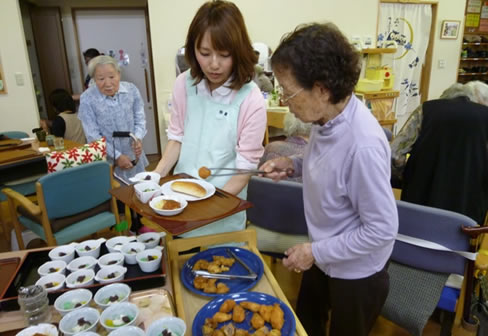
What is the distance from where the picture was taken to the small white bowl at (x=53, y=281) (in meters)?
0.94

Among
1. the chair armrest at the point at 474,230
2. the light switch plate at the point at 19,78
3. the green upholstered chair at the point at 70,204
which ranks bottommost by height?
the green upholstered chair at the point at 70,204

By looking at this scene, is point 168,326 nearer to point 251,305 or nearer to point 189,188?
point 251,305

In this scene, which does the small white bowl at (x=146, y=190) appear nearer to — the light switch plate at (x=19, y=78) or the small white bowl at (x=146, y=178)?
the small white bowl at (x=146, y=178)

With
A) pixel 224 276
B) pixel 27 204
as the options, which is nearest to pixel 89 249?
pixel 224 276

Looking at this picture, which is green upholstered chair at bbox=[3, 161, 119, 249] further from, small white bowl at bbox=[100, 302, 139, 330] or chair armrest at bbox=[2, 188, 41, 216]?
small white bowl at bbox=[100, 302, 139, 330]

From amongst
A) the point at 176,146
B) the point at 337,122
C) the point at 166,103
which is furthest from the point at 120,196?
the point at 166,103

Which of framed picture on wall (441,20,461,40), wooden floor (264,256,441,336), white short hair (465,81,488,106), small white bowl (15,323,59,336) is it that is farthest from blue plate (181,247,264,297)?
framed picture on wall (441,20,461,40)

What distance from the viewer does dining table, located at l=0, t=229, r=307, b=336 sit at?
2.80ft

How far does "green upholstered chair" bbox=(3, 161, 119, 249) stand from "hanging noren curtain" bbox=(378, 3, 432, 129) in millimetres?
4195

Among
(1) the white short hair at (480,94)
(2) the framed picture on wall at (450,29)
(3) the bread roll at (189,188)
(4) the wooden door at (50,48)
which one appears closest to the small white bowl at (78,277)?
(3) the bread roll at (189,188)

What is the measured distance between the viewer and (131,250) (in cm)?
109

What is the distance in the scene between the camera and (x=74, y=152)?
210 cm

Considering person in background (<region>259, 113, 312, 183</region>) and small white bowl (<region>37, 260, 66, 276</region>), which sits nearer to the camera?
small white bowl (<region>37, 260, 66, 276</region>)

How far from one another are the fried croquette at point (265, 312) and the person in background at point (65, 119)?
261 cm
